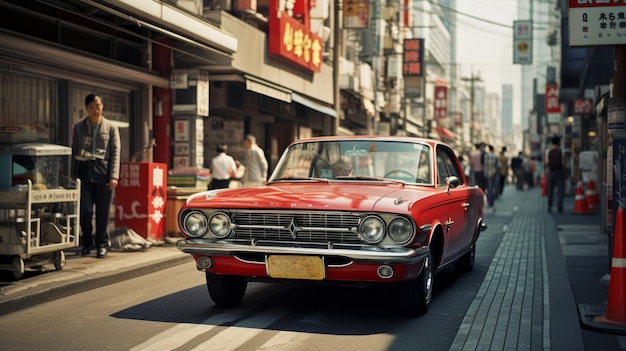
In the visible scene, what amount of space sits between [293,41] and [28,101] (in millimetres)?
11040

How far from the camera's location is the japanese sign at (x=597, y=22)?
7.36 metres

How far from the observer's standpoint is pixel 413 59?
149 feet

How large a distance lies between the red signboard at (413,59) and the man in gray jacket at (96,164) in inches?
1441

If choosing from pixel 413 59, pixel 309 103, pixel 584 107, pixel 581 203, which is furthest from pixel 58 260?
pixel 413 59

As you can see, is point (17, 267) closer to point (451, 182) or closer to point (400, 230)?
point (400, 230)

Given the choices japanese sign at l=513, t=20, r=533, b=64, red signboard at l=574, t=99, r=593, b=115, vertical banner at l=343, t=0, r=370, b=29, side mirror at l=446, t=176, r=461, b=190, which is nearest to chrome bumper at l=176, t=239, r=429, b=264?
side mirror at l=446, t=176, r=461, b=190

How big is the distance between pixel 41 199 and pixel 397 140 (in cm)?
345

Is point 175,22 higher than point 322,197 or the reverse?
higher

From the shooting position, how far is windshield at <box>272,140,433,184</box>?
7238mm

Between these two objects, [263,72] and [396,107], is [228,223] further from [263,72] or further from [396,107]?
[396,107]

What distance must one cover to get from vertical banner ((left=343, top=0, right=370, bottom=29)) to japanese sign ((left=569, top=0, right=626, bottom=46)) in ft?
76.9

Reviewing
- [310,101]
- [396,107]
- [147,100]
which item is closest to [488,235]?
[147,100]

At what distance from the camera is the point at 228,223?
20.6ft

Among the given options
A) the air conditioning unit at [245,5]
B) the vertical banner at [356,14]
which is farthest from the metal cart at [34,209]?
the vertical banner at [356,14]
